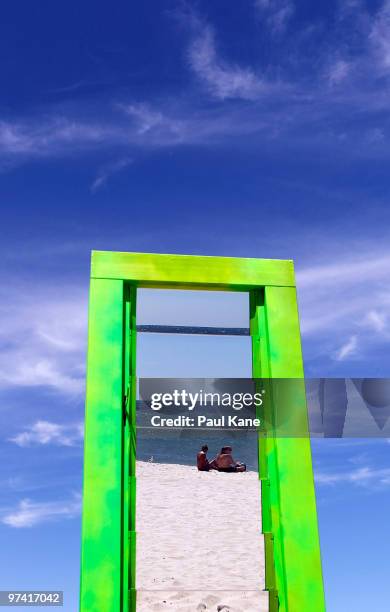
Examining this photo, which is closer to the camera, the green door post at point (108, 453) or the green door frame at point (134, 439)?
the green door post at point (108, 453)

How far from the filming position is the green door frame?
16.4ft

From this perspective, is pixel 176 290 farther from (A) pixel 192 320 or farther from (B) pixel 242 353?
(B) pixel 242 353

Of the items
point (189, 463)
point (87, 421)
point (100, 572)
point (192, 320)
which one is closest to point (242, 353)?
point (192, 320)

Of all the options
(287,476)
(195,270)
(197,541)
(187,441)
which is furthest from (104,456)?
(195,270)

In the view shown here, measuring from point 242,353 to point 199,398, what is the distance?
0.59 meters

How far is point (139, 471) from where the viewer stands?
5547mm

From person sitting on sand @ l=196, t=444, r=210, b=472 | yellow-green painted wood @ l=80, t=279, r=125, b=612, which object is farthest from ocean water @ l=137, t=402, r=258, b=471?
yellow-green painted wood @ l=80, t=279, r=125, b=612

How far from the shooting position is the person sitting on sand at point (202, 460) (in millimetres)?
5789

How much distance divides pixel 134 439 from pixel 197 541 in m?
0.97

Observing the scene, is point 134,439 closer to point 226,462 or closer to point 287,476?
point 226,462

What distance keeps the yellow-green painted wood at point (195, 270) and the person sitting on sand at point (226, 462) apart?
4.71ft

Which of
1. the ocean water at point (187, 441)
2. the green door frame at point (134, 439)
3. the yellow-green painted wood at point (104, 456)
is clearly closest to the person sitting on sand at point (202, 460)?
the ocean water at point (187, 441)

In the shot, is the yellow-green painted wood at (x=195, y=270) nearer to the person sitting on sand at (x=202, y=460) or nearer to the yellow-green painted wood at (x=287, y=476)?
the yellow-green painted wood at (x=287, y=476)

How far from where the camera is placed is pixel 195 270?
19.8 ft
